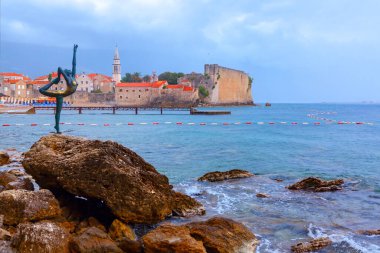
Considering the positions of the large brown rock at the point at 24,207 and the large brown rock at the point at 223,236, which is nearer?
the large brown rock at the point at 223,236

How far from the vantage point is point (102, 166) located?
243 inches

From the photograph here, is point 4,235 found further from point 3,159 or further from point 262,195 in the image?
point 3,159

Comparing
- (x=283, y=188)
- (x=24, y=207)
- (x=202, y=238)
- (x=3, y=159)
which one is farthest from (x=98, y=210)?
(x=3, y=159)

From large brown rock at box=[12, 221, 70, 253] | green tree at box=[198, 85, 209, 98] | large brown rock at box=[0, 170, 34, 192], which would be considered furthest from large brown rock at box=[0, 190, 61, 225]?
green tree at box=[198, 85, 209, 98]

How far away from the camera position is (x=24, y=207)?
18.3 ft

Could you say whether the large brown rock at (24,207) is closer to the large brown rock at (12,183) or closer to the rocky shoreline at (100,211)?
the rocky shoreline at (100,211)

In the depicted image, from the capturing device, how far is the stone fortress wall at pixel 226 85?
87375 millimetres

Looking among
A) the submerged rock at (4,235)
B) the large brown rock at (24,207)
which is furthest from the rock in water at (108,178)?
the submerged rock at (4,235)

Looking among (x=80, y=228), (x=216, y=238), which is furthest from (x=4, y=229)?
(x=216, y=238)

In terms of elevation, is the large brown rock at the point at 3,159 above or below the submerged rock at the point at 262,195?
above

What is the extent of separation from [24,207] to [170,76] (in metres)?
95.4

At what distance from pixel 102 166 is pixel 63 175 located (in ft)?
2.17

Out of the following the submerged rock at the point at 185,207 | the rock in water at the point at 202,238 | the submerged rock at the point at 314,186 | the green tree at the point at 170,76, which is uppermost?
the green tree at the point at 170,76

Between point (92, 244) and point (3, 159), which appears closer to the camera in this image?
point (92, 244)
